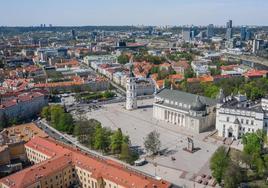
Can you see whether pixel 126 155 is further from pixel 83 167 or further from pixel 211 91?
pixel 211 91

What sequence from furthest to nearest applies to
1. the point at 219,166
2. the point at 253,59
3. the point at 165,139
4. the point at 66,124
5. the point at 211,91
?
the point at 253,59 < the point at 211,91 < the point at 66,124 < the point at 165,139 < the point at 219,166

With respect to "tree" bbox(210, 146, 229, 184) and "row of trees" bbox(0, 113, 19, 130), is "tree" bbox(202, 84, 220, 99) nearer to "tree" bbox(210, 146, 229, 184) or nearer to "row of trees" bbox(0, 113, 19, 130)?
"tree" bbox(210, 146, 229, 184)

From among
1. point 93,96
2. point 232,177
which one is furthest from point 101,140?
point 93,96

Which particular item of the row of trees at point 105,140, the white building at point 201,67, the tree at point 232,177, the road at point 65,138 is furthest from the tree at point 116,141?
the white building at point 201,67

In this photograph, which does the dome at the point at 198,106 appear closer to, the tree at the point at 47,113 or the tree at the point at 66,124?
the tree at the point at 66,124

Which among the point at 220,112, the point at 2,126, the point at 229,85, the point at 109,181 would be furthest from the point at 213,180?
the point at 229,85

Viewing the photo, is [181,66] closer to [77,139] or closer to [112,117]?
[112,117]

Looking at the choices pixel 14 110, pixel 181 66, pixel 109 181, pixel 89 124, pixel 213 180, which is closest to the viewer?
pixel 109 181
